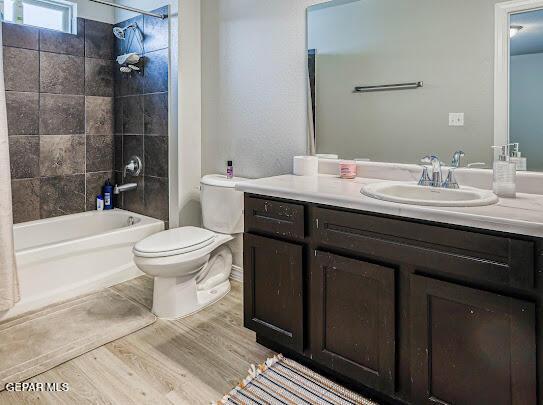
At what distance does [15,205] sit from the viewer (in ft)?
9.36

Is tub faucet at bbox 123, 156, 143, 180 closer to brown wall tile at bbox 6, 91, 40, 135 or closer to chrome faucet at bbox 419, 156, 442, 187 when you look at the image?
brown wall tile at bbox 6, 91, 40, 135

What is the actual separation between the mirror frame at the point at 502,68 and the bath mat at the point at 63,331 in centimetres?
200

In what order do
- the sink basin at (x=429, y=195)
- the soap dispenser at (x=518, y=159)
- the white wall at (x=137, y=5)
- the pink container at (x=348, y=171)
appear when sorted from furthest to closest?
the white wall at (x=137, y=5), the pink container at (x=348, y=171), the soap dispenser at (x=518, y=159), the sink basin at (x=429, y=195)

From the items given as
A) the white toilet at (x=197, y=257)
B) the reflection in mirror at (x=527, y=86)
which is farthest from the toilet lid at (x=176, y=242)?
the reflection in mirror at (x=527, y=86)

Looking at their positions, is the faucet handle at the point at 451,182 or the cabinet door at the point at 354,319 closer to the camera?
the cabinet door at the point at 354,319

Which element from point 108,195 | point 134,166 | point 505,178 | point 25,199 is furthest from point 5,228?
point 505,178

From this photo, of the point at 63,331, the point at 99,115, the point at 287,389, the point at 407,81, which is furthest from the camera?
the point at 99,115

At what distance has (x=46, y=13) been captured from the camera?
3020 millimetres

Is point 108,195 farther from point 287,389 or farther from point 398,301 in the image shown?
point 398,301

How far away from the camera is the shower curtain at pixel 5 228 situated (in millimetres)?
1929

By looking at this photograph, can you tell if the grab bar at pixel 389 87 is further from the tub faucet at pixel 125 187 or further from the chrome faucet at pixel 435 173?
the tub faucet at pixel 125 187

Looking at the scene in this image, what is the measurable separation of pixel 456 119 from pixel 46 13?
9.78ft

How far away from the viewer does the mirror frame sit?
169 cm

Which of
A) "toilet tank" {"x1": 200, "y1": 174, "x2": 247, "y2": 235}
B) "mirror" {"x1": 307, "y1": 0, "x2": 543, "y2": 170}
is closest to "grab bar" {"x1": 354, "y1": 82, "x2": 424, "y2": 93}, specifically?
"mirror" {"x1": 307, "y1": 0, "x2": 543, "y2": 170}
